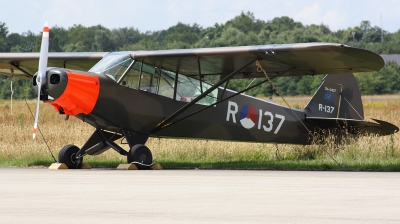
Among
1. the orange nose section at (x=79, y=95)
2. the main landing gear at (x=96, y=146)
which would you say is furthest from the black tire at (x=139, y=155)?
the orange nose section at (x=79, y=95)

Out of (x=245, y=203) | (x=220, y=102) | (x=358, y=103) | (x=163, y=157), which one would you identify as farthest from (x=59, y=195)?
(x=358, y=103)

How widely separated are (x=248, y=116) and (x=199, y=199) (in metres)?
8.73

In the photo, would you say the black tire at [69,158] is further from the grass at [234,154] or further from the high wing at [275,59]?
the high wing at [275,59]

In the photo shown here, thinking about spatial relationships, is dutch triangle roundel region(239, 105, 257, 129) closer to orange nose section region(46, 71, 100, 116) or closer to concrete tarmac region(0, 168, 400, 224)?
orange nose section region(46, 71, 100, 116)

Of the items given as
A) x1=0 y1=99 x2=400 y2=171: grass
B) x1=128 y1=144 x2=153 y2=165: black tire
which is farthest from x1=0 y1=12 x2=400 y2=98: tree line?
x1=128 y1=144 x2=153 y2=165: black tire

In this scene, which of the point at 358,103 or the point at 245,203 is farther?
the point at 358,103

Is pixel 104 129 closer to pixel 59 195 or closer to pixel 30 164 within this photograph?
pixel 30 164

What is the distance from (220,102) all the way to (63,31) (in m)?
112

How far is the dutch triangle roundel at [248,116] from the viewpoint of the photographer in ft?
54.5

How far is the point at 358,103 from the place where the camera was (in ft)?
58.9

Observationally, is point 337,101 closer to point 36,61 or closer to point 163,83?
point 163,83

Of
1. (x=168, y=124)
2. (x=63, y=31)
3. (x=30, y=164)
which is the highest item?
(x=63, y=31)

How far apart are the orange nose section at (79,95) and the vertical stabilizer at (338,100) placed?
5.93 metres

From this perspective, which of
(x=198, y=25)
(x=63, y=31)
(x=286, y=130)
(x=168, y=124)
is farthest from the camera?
(x=198, y=25)
